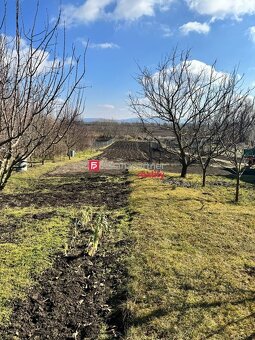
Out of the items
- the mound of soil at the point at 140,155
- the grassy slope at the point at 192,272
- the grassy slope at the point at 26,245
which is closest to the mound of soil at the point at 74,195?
the grassy slope at the point at 26,245

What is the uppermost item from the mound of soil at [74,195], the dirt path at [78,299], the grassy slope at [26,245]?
the mound of soil at [74,195]

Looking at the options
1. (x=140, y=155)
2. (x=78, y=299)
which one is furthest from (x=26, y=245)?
(x=140, y=155)

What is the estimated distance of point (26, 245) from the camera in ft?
19.7

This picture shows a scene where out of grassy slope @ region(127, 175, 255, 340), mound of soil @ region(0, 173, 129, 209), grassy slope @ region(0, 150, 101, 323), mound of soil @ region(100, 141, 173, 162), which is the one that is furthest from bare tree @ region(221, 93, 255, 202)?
mound of soil @ region(100, 141, 173, 162)

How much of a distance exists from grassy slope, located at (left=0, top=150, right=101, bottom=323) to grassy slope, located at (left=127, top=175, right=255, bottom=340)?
4.65 ft

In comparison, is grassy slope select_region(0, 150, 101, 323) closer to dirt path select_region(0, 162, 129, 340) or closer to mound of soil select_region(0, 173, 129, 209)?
dirt path select_region(0, 162, 129, 340)

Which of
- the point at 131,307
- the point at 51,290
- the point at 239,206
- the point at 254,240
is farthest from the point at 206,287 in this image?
the point at 239,206

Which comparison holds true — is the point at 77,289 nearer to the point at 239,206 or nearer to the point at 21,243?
the point at 21,243

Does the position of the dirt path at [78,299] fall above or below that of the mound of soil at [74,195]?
below

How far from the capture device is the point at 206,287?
4664mm

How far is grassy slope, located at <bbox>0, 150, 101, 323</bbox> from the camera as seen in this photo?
4.49 metres

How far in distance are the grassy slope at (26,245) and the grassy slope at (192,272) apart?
142 cm

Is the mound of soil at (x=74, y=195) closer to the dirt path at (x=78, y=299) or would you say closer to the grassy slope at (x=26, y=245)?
the grassy slope at (x=26, y=245)

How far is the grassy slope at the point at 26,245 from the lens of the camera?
4.49 metres
